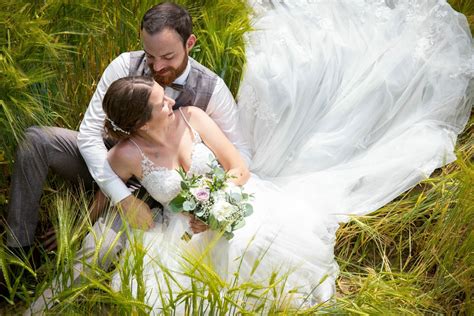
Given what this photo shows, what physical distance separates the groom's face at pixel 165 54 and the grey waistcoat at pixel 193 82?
0.24 feet

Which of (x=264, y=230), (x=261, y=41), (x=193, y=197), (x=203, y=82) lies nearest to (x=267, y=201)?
(x=264, y=230)

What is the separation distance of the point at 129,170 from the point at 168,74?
17.8 inches

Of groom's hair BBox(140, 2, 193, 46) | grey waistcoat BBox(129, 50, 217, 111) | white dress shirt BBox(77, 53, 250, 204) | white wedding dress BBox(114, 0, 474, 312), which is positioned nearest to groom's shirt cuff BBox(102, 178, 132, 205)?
white dress shirt BBox(77, 53, 250, 204)

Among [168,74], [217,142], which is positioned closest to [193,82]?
[168,74]

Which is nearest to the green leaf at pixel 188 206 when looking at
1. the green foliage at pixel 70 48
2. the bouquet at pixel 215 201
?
the bouquet at pixel 215 201

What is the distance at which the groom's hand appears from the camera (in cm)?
305

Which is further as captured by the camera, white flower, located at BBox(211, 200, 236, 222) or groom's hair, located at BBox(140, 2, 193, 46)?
groom's hair, located at BBox(140, 2, 193, 46)

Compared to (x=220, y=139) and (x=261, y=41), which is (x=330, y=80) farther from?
(x=220, y=139)

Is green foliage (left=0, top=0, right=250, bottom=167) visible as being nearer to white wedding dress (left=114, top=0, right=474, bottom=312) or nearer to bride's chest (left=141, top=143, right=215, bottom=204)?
white wedding dress (left=114, top=0, right=474, bottom=312)

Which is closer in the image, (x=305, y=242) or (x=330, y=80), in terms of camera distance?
(x=305, y=242)

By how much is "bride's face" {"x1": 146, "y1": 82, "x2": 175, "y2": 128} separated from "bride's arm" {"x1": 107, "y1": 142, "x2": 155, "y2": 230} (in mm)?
155

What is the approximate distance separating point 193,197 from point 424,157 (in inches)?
44.9

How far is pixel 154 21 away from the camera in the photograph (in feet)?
10.1

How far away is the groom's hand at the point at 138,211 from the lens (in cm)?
305
